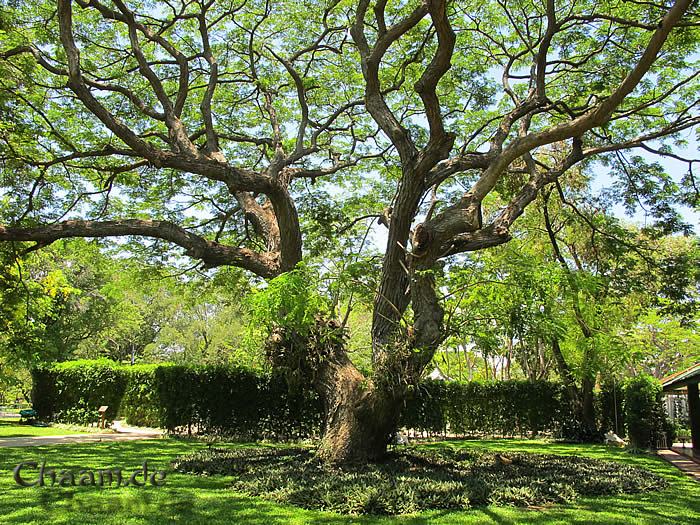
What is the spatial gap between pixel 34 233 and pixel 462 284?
7219 mm

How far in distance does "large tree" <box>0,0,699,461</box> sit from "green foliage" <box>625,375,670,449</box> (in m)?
5.61

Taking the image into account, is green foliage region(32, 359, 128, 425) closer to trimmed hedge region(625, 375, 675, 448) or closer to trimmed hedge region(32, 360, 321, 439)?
trimmed hedge region(32, 360, 321, 439)

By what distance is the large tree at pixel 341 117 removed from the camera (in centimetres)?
871

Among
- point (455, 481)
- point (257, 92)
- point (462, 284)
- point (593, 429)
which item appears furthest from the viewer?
point (593, 429)

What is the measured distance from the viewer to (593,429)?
16.5 m

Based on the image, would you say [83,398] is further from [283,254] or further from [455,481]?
[455,481]

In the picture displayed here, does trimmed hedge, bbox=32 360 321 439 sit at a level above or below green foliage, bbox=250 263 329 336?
below

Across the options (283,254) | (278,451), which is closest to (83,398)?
(278,451)

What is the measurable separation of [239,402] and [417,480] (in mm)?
8887

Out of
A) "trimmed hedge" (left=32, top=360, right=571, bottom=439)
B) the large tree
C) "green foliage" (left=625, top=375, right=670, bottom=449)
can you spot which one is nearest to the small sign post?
"trimmed hedge" (left=32, top=360, right=571, bottom=439)

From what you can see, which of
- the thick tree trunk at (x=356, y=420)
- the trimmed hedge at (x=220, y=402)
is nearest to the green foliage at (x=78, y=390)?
the trimmed hedge at (x=220, y=402)

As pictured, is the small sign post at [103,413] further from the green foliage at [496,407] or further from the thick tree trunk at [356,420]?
the thick tree trunk at [356,420]

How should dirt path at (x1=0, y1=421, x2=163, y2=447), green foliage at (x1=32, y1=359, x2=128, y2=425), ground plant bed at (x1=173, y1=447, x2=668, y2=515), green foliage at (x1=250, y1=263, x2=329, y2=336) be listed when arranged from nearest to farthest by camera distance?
1. ground plant bed at (x1=173, y1=447, x2=668, y2=515)
2. green foliage at (x1=250, y1=263, x2=329, y2=336)
3. dirt path at (x1=0, y1=421, x2=163, y2=447)
4. green foliage at (x1=32, y1=359, x2=128, y2=425)

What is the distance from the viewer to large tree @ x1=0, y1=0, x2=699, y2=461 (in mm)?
8711
